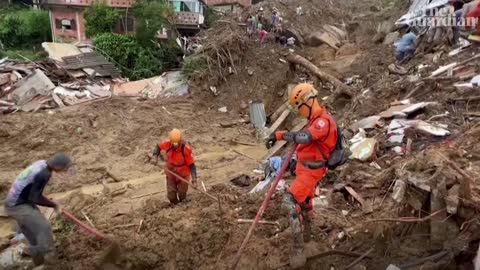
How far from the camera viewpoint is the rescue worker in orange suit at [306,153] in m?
5.12

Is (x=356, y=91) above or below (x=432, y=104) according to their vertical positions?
below

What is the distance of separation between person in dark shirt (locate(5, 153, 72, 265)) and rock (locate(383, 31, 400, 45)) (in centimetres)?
1201

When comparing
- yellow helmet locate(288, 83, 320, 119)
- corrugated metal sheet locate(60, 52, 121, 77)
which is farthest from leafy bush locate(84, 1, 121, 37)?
yellow helmet locate(288, 83, 320, 119)

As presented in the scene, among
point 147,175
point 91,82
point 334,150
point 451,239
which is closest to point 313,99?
point 334,150

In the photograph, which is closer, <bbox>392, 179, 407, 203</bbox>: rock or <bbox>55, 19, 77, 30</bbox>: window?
<bbox>392, 179, 407, 203</bbox>: rock

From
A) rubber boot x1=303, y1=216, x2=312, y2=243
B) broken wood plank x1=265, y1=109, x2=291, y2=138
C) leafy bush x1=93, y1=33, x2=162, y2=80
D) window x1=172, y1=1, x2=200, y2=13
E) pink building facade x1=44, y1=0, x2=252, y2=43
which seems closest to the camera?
rubber boot x1=303, y1=216, x2=312, y2=243

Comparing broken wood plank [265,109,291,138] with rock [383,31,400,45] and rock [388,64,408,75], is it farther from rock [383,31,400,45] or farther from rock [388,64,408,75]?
rock [383,31,400,45]

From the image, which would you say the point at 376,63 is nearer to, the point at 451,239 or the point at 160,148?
the point at 160,148

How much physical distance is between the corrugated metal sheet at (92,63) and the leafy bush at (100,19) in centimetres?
429

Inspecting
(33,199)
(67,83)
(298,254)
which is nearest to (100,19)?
(67,83)

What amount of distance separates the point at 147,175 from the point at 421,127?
236 inches

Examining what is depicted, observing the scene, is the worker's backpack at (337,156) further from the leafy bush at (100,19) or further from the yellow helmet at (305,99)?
the leafy bush at (100,19)

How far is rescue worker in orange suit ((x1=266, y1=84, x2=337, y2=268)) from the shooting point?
512 centimetres

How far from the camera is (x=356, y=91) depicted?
1205cm
